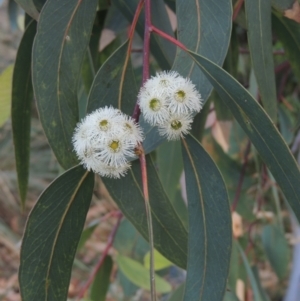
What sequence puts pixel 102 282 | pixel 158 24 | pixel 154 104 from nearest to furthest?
pixel 154 104, pixel 158 24, pixel 102 282

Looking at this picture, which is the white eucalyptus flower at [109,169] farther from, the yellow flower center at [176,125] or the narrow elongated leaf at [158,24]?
the narrow elongated leaf at [158,24]

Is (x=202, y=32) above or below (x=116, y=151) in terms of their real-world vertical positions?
above

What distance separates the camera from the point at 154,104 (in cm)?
46

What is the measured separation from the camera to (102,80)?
1.95ft

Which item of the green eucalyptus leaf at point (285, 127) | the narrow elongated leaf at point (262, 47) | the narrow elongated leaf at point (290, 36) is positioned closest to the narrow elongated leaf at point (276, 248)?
the green eucalyptus leaf at point (285, 127)

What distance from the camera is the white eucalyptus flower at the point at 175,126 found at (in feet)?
1.58

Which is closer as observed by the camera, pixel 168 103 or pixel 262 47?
pixel 168 103

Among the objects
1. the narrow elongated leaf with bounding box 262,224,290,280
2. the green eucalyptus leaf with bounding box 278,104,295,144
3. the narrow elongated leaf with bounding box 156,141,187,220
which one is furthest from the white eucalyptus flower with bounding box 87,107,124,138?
the narrow elongated leaf with bounding box 262,224,290,280

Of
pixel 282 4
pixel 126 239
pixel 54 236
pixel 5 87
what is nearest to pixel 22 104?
pixel 5 87

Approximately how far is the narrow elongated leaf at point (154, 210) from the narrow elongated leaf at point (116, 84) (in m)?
0.08

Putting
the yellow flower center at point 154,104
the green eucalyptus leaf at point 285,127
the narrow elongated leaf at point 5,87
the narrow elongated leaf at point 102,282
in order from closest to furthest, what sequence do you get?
the yellow flower center at point 154,104
the narrow elongated leaf at point 5,87
the narrow elongated leaf at point 102,282
the green eucalyptus leaf at point 285,127

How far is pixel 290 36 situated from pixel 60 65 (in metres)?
0.36

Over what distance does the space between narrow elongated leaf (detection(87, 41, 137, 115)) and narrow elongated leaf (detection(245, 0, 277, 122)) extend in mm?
145

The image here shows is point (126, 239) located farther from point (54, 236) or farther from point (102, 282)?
point (54, 236)
